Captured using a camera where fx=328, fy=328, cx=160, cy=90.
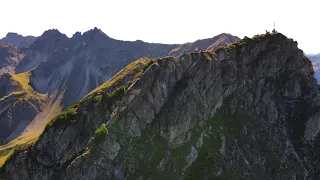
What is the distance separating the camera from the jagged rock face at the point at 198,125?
10331 cm

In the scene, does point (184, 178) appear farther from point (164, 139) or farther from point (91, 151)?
point (91, 151)

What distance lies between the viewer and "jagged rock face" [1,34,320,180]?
339 feet

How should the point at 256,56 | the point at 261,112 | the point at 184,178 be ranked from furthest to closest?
the point at 256,56
the point at 261,112
the point at 184,178

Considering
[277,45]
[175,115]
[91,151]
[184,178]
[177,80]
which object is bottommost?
[184,178]

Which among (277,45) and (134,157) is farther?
(277,45)

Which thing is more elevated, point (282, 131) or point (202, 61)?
point (202, 61)

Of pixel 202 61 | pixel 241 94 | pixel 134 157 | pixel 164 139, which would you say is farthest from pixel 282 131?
pixel 134 157

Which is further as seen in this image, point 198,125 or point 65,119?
point 65,119

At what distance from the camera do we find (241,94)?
12631cm

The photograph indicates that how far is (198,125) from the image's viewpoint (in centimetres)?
11294

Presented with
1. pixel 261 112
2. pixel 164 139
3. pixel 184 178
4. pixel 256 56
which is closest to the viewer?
pixel 184 178

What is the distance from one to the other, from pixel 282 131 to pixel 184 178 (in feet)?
157

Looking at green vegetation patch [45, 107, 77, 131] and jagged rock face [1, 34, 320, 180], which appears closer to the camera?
jagged rock face [1, 34, 320, 180]

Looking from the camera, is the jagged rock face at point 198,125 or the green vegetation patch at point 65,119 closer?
the jagged rock face at point 198,125
